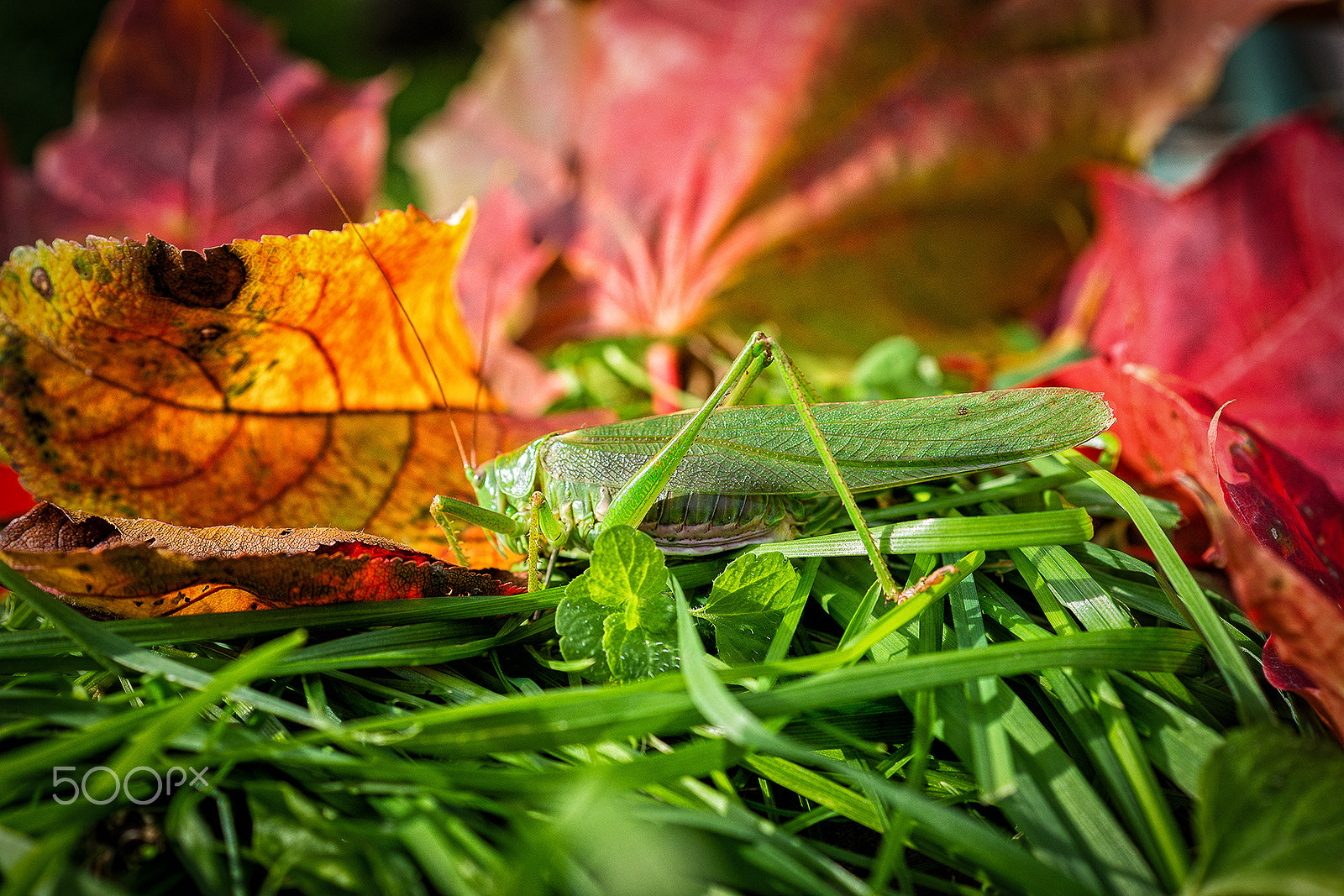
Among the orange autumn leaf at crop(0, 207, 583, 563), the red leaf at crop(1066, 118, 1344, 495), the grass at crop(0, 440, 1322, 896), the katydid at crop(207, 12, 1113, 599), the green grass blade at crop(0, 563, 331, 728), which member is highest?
the red leaf at crop(1066, 118, 1344, 495)

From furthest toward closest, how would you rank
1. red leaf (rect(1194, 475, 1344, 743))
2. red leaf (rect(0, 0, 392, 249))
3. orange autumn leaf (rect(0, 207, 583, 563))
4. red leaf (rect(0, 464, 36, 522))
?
red leaf (rect(0, 0, 392, 249)) < red leaf (rect(0, 464, 36, 522)) < orange autumn leaf (rect(0, 207, 583, 563)) < red leaf (rect(1194, 475, 1344, 743))

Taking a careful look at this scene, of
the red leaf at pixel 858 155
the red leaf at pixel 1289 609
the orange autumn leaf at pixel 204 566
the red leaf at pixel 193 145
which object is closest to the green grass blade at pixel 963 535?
the red leaf at pixel 1289 609

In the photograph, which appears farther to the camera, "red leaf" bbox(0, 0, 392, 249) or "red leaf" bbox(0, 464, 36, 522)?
"red leaf" bbox(0, 0, 392, 249)

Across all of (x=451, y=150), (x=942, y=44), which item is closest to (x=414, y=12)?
(x=451, y=150)

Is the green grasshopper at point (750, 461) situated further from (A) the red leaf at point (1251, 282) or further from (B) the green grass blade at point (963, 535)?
(A) the red leaf at point (1251, 282)

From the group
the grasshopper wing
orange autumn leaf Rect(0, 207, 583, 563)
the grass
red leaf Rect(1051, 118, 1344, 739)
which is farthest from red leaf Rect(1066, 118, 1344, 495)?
orange autumn leaf Rect(0, 207, 583, 563)

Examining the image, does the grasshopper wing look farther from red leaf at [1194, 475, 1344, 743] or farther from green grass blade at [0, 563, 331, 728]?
green grass blade at [0, 563, 331, 728]

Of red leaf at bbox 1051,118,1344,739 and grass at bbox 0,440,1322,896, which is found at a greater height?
red leaf at bbox 1051,118,1344,739

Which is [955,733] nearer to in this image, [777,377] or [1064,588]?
[1064,588]
